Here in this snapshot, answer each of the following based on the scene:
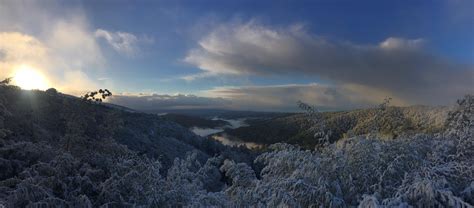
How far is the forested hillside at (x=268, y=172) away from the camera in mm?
5688

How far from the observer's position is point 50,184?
8070 millimetres

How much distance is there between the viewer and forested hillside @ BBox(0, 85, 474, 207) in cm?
569

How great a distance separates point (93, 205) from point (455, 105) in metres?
9.10

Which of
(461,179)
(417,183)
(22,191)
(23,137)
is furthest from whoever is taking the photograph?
(23,137)

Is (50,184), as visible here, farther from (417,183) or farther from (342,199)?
(417,183)

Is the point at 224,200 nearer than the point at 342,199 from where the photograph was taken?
No

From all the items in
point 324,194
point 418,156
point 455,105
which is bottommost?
point 324,194

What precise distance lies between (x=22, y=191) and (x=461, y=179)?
7708mm

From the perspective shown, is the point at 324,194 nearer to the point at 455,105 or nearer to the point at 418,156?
the point at 418,156

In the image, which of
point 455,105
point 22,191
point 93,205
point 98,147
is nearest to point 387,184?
point 455,105

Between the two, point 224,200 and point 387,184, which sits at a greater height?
point 387,184

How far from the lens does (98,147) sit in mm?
10352

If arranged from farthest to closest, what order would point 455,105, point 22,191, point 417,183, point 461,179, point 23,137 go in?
point 23,137
point 455,105
point 22,191
point 461,179
point 417,183

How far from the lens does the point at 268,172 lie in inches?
313
